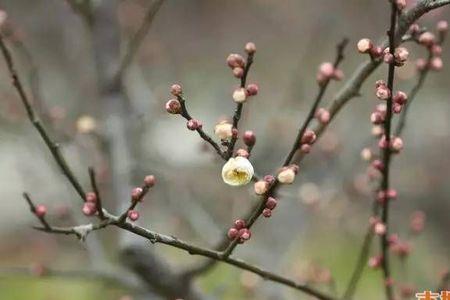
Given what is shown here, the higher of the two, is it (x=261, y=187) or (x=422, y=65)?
(x=422, y=65)

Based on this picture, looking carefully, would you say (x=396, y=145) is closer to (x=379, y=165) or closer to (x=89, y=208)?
(x=379, y=165)

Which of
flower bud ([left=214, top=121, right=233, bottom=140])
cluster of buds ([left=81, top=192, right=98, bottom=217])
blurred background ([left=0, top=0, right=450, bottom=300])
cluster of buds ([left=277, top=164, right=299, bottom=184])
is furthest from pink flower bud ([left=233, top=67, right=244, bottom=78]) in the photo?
blurred background ([left=0, top=0, right=450, bottom=300])

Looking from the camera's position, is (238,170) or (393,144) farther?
(393,144)

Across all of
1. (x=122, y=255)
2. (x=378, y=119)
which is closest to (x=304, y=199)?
(x=122, y=255)

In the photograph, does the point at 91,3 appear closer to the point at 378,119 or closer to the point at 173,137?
the point at 378,119

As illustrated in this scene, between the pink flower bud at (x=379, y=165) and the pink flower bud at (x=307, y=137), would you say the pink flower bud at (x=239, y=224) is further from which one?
the pink flower bud at (x=379, y=165)

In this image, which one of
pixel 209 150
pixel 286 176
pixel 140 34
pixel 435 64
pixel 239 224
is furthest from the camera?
pixel 209 150

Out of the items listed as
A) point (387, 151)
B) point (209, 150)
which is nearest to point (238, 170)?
point (387, 151)

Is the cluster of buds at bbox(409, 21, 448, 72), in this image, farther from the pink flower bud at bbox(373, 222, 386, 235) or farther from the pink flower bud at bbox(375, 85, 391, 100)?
the pink flower bud at bbox(373, 222, 386, 235)

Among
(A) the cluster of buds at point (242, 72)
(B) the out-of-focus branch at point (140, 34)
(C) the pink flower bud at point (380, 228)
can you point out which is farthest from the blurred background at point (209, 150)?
(A) the cluster of buds at point (242, 72)
